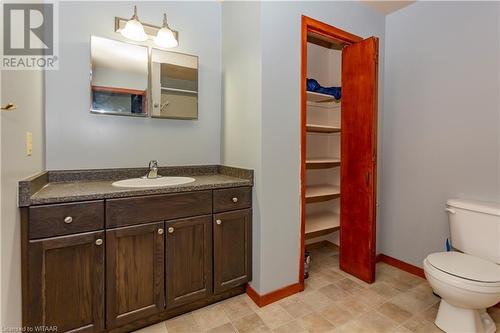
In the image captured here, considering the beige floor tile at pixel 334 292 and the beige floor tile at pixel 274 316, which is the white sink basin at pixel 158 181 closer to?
the beige floor tile at pixel 274 316

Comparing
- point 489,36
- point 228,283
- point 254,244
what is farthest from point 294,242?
point 489,36

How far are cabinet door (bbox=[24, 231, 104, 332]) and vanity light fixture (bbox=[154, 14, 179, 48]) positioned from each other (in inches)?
56.3

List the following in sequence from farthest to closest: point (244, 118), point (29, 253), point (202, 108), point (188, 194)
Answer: point (202, 108)
point (244, 118)
point (188, 194)
point (29, 253)

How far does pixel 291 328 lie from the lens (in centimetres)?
158

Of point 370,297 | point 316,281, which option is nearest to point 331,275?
point 316,281

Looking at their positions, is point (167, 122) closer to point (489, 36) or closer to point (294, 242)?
point (294, 242)

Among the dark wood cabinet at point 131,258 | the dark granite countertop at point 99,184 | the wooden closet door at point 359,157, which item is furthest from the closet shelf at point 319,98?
the dark wood cabinet at point 131,258

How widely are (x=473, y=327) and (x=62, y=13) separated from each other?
10.6ft

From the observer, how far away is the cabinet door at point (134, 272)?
142 cm

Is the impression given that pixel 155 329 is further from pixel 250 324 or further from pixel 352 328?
pixel 352 328

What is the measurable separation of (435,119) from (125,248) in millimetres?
2515

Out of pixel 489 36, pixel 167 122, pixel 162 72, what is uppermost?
pixel 489 36

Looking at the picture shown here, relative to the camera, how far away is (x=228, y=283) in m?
1.80

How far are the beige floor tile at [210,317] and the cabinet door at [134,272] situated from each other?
0.91 feet
